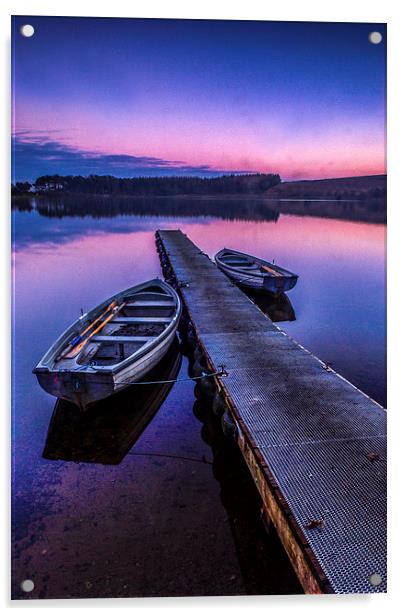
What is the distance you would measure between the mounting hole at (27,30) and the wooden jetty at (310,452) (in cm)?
429

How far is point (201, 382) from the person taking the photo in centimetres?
733

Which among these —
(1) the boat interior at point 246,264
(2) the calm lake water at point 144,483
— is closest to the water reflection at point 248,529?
(2) the calm lake water at point 144,483

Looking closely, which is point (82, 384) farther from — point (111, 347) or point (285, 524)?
point (285, 524)

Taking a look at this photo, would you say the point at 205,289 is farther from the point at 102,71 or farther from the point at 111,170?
the point at 102,71

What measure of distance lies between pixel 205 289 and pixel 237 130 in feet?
24.1

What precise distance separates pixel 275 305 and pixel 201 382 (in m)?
7.33

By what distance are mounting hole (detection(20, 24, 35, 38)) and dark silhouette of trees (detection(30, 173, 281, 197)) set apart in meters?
1.28

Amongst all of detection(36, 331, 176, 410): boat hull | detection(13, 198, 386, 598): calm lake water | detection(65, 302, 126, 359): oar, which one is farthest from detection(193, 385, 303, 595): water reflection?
detection(65, 302, 126, 359): oar

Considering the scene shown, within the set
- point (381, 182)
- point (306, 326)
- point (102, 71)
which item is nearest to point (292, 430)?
point (381, 182)

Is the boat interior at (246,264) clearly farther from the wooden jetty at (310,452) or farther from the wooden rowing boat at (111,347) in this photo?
the wooden jetty at (310,452)

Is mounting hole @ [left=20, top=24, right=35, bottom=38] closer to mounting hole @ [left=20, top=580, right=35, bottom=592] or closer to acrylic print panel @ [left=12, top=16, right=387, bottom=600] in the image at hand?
acrylic print panel @ [left=12, top=16, right=387, bottom=600]

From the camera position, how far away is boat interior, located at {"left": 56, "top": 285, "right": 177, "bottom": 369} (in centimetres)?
793

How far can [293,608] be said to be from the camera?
3.48 m

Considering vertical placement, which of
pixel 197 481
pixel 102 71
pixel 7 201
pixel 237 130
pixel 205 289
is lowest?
pixel 197 481
